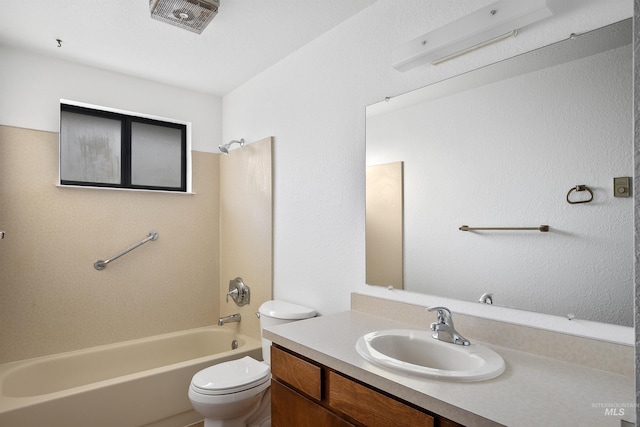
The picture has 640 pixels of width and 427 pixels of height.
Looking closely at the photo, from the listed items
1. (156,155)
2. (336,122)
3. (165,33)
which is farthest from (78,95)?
→ (336,122)

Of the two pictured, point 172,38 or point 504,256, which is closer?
point 504,256

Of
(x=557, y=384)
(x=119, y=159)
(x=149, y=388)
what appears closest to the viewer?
(x=557, y=384)

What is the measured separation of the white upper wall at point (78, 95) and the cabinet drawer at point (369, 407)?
8.47 feet

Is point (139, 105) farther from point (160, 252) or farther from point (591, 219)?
point (591, 219)

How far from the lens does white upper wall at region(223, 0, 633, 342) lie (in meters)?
1.59

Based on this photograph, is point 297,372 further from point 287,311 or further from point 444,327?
point 287,311

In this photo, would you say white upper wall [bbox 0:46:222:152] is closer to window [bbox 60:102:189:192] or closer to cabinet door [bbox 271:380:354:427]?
window [bbox 60:102:189:192]

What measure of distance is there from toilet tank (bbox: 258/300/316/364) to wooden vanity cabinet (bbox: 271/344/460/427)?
0.55 m

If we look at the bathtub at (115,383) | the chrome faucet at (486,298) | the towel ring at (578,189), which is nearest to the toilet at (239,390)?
the bathtub at (115,383)

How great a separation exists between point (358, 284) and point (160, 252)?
1864mm

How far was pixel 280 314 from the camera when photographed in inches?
85.2

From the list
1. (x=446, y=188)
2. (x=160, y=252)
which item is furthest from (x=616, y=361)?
(x=160, y=252)

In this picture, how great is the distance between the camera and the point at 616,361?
112 cm

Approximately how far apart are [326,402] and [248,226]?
5.93ft
